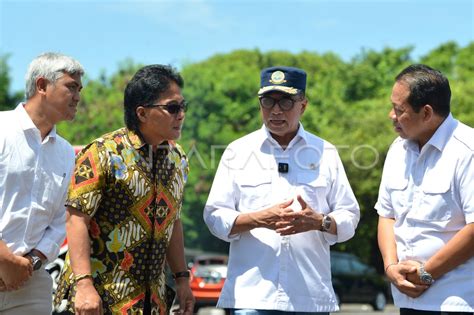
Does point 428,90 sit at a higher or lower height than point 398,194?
higher

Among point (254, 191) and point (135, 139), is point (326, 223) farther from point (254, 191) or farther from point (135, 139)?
point (135, 139)

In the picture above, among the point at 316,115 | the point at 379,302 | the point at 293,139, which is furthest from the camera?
the point at 316,115

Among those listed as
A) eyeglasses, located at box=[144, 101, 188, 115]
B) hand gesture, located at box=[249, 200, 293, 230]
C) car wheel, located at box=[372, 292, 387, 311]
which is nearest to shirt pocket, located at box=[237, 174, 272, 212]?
hand gesture, located at box=[249, 200, 293, 230]

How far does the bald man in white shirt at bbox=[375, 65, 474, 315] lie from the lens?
14.4ft

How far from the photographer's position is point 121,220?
176 inches

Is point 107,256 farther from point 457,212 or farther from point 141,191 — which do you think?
point 457,212

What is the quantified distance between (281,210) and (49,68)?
1.60 metres

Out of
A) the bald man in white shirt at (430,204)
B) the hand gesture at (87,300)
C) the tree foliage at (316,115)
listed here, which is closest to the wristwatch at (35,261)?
the hand gesture at (87,300)

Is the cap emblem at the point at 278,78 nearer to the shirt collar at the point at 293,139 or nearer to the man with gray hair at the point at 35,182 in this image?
the shirt collar at the point at 293,139

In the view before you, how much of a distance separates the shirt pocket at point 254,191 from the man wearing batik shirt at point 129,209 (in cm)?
50

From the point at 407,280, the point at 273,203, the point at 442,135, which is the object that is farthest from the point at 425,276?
the point at 273,203

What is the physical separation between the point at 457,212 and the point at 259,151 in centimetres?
131

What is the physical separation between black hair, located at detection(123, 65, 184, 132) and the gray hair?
0.39 meters

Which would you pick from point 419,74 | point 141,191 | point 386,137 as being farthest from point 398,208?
point 386,137
